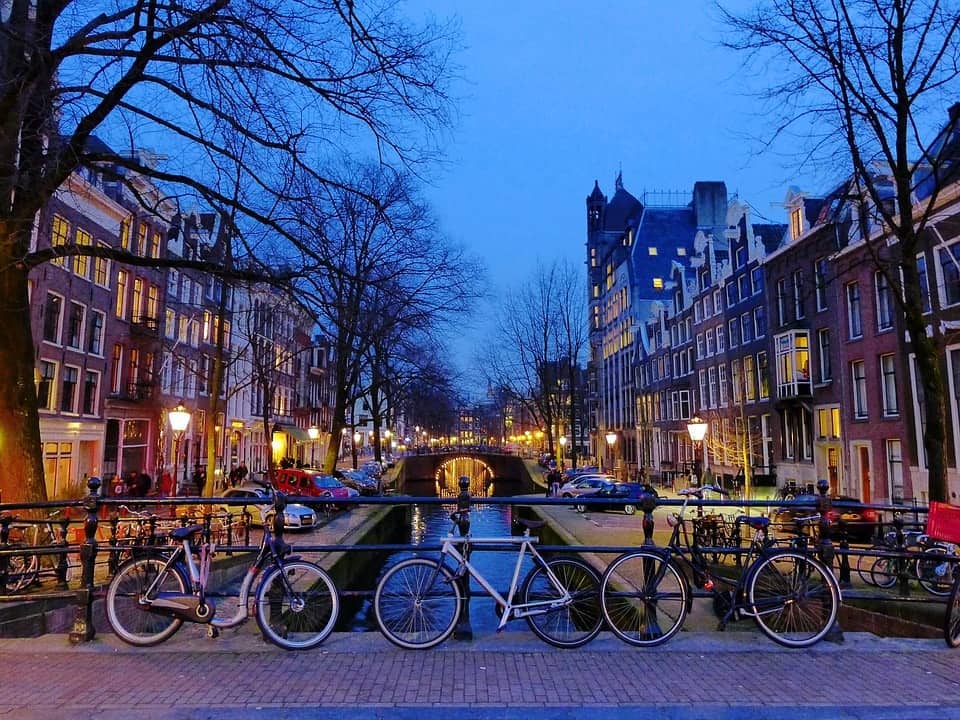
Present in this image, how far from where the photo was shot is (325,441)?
3157 inches

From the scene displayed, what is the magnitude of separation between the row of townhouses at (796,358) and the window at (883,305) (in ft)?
0.16

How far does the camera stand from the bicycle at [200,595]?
556cm

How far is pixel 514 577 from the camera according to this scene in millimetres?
5758

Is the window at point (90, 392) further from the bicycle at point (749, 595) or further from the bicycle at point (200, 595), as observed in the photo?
the bicycle at point (749, 595)

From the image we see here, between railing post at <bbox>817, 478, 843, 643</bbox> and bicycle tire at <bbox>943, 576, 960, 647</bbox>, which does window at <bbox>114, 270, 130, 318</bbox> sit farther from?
bicycle tire at <bbox>943, 576, 960, 647</bbox>

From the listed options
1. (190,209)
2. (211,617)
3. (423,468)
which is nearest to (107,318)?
(190,209)

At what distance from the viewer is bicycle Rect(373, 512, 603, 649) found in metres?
5.58

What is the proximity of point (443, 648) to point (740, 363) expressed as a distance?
37.5 m

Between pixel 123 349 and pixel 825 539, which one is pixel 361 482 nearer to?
pixel 123 349

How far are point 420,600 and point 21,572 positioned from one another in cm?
678

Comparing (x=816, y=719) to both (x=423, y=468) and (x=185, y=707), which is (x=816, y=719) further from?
(x=423, y=468)

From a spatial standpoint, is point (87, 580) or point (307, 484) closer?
point (87, 580)

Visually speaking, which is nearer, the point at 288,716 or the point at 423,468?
the point at 288,716

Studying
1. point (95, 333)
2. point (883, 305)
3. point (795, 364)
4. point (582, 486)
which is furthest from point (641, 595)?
point (795, 364)
